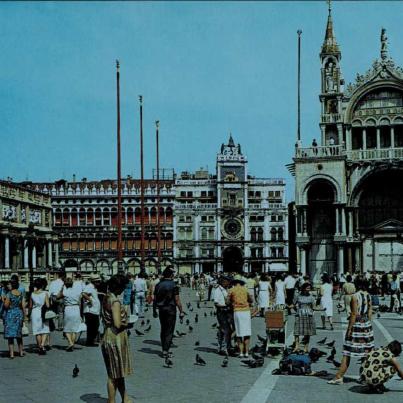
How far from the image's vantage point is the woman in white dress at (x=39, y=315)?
1688 cm

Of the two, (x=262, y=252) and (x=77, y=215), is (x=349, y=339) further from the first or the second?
(x=77, y=215)

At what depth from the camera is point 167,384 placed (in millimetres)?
12570

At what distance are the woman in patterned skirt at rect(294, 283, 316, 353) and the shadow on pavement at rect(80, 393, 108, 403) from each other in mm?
5853

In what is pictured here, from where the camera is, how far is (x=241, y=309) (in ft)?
53.3

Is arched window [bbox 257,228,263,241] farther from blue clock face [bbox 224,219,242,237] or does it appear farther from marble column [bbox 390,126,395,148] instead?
marble column [bbox 390,126,395,148]

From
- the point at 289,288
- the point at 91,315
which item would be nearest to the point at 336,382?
the point at 91,315

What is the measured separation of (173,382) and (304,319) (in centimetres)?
447

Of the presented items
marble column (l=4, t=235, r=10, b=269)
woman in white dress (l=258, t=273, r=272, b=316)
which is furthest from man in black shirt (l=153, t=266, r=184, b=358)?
marble column (l=4, t=235, r=10, b=269)

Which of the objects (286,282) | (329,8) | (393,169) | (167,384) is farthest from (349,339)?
(329,8)

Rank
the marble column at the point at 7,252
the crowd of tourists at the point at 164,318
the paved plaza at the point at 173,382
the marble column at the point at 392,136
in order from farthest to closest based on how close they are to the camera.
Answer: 1. the marble column at the point at 7,252
2. the marble column at the point at 392,136
3. the paved plaza at the point at 173,382
4. the crowd of tourists at the point at 164,318

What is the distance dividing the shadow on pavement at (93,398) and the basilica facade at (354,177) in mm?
40153

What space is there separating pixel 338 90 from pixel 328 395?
43.5 m

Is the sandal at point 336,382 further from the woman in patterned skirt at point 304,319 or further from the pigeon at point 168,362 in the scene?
the woman in patterned skirt at point 304,319

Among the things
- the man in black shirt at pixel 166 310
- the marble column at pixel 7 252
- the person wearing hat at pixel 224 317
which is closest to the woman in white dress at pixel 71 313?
the man in black shirt at pixel 166 310
